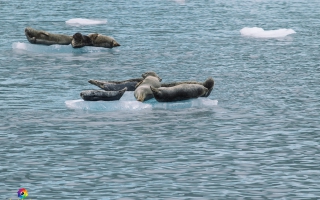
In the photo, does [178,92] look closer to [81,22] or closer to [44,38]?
[44,38]

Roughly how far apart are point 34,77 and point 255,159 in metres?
11.4

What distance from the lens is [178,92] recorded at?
20328 mm

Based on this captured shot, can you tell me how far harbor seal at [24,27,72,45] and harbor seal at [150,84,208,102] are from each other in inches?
477

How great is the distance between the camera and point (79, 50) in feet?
105

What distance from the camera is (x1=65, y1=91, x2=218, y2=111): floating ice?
20109 mm

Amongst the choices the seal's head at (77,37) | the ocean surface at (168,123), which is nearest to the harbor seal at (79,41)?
the seal's head at (77,37)

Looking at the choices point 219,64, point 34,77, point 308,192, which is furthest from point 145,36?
point 308,192

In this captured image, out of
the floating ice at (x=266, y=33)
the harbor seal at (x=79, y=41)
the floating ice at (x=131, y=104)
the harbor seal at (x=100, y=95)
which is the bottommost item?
the floating ice at (x=266, y=33)

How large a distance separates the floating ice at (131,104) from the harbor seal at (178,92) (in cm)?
11

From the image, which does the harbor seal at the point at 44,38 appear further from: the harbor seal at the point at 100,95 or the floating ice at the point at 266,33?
the harbor seal at the point at 100,95

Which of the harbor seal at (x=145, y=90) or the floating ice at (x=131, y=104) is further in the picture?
the harbor seal at (x=145, y=90)

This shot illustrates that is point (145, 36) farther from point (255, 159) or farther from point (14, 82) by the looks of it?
point (255, 159)

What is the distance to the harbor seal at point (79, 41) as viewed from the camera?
3175cm

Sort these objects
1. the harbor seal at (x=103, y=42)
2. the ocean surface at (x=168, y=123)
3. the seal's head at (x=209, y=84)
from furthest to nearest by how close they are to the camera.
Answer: the harbor seal at (x=103, y=42) → the seal's head at (x=209, y=84) → the ocean surface at (x=168, y=123)
